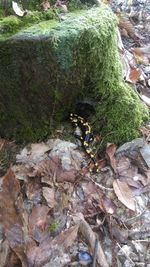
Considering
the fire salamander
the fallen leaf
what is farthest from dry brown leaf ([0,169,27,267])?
the fire salamander

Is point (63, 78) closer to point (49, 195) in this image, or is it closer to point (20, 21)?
point (20, 21)

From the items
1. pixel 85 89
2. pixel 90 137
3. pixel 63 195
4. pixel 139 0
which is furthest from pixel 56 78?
pixel 139 0

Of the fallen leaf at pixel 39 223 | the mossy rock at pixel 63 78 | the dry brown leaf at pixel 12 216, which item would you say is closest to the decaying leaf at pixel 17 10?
the mossy rock at pixel 63 78

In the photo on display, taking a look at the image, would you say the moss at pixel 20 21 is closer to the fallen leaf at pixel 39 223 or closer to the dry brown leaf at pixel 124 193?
the fallen leaf at pixel 39 223

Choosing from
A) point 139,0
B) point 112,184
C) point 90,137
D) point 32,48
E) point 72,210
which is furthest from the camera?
point 139,0

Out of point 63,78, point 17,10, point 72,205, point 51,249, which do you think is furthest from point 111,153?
point 17,10

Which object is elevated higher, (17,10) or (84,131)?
(17,10)

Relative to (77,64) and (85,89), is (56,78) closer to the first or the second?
(77,64)
